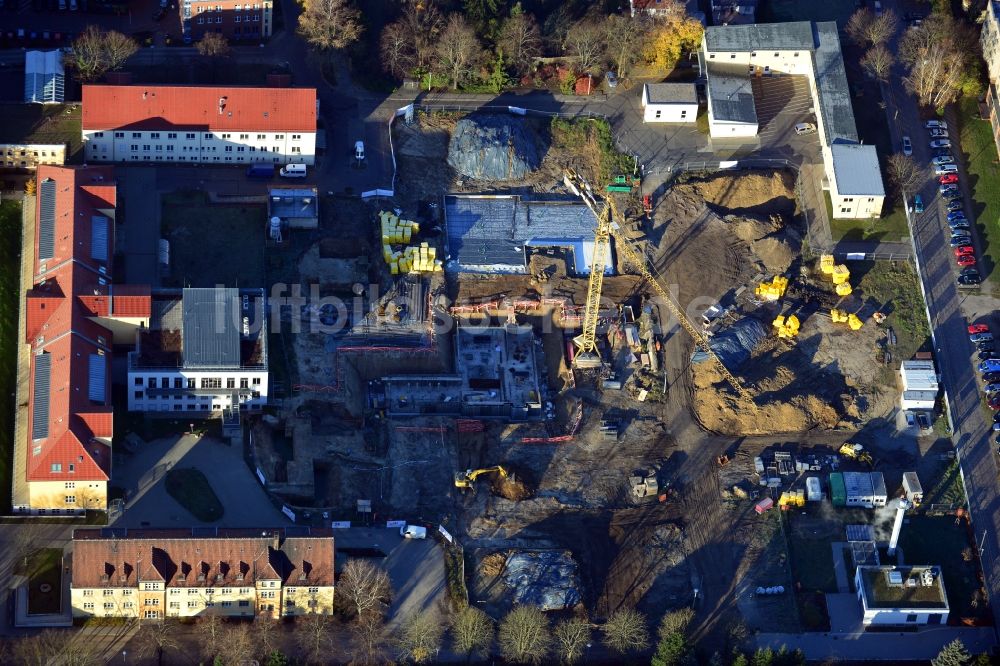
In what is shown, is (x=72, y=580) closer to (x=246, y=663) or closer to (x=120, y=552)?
(x=120, y=552)

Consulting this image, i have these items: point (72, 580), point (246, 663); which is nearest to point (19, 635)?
point (72, 580)

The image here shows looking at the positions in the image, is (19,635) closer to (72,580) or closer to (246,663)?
(72,580)

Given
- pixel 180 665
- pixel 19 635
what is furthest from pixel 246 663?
pixel 19 635

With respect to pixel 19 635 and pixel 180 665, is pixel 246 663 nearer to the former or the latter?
pixel 180 665
